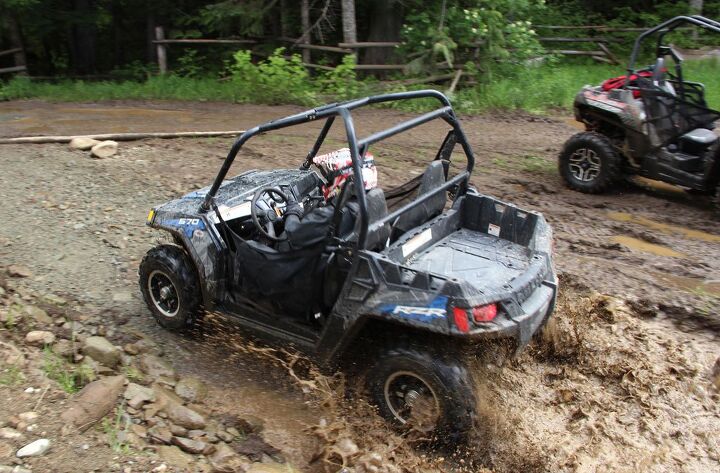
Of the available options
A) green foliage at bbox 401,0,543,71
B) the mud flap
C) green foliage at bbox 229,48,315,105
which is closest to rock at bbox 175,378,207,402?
the mud flap

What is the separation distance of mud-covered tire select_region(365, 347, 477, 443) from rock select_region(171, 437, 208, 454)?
1.06m

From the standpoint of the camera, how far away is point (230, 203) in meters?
4.61

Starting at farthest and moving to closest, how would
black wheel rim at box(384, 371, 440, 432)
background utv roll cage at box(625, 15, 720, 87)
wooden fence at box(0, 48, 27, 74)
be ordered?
wooden fence at box(0, 48, 27, 74)
background utv roll cage at box(625, 15, 720, 87)
black wheel rim at box(384, 371, 440, 432)

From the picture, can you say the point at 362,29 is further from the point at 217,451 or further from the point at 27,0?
the point at 217,451

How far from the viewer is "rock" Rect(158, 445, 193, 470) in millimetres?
3289

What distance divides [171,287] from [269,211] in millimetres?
954

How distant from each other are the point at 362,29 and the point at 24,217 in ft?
39.2

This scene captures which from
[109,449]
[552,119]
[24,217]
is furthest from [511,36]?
[109,449]

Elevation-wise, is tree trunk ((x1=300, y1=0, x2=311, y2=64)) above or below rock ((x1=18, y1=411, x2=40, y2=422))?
above

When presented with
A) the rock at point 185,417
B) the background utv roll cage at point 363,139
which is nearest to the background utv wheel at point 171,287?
the background utv roll cage at point 363,139

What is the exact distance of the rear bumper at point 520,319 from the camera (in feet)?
11.0

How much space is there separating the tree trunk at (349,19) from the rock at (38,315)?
1049 cm

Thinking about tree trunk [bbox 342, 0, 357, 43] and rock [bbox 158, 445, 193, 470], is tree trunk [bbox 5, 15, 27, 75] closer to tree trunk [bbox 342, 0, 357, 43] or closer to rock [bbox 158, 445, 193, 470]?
tree trunk [bbox 342, 0, 357, 43]

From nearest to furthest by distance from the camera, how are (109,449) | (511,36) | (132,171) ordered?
(109,449)
(132,171)
(511,36)
